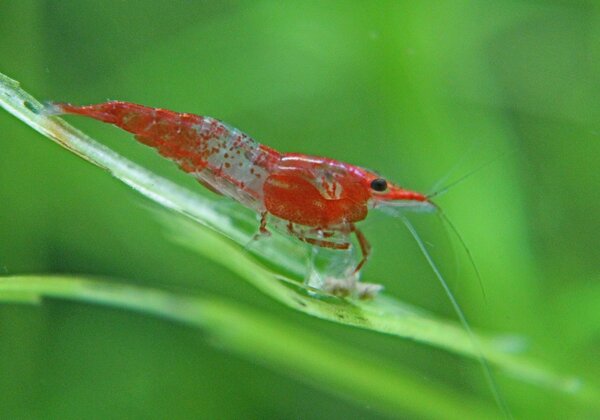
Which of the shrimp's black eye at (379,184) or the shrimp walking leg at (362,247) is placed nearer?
the shrimp walking leg at (362,247)

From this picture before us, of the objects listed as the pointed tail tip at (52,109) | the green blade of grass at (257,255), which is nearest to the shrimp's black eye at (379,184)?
the green blade of grass at (257,255)

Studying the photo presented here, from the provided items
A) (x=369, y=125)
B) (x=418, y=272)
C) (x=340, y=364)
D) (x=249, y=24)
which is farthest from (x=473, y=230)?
(x=249, y=24)

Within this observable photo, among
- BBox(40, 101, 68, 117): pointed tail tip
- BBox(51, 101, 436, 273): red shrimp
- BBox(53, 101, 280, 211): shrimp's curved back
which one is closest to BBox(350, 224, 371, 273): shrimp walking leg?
BBox(51, 101, 436, 273): red shrimp

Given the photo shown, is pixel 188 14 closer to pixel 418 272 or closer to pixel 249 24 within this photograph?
pixel 249 24

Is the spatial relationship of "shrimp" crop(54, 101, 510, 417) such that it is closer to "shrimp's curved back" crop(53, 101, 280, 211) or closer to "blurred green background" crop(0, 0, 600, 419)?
"shrimp's curved back" crop(53, 101, 280, 211)

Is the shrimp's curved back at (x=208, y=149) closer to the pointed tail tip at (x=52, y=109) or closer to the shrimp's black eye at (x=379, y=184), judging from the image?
the pointed tail tip at (x=52, y=109)

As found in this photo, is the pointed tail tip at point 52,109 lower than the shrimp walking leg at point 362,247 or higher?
lower

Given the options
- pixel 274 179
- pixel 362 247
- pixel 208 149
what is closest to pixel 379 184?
pixel 362 247
